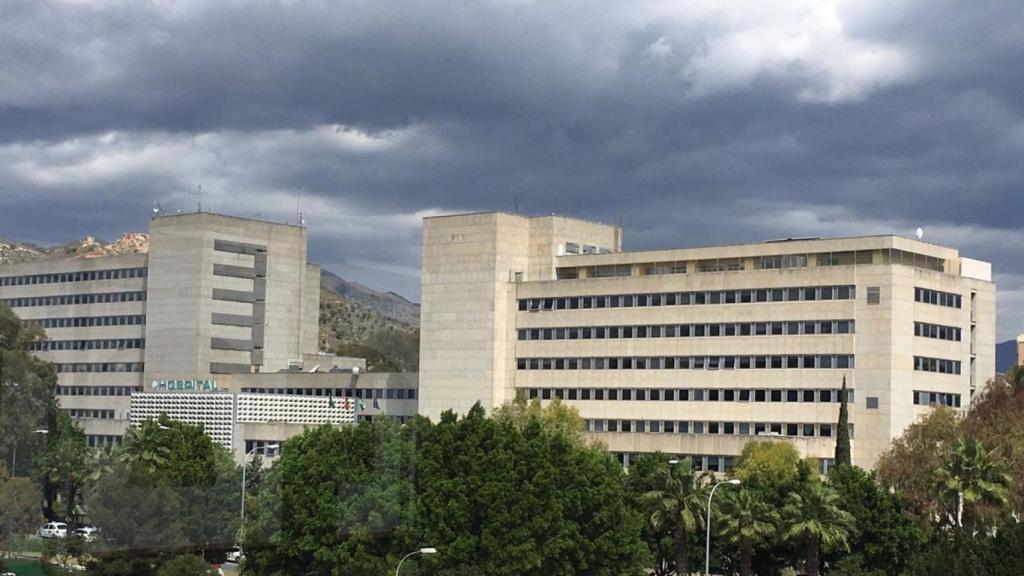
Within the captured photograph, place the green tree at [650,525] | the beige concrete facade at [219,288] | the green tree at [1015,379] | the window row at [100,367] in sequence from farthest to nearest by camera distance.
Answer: the green tree at [1015,379] < the green tree at [650,525] < the beige concrete facade at [219,288] < the window row at [100,367]

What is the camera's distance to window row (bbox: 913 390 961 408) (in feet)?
361

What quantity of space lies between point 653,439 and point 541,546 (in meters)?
47.2

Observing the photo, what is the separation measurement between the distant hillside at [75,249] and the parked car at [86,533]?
6.47 m

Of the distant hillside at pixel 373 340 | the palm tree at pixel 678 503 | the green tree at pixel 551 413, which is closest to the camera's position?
the palm tree at pixel 678 503

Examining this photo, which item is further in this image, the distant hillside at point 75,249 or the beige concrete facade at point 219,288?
the beige concrete facade at point 219,288

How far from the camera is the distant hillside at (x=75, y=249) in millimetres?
33219

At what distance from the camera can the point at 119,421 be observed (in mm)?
46625

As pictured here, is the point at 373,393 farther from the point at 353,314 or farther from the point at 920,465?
the point at 920,465

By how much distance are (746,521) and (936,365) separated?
43.6 meters

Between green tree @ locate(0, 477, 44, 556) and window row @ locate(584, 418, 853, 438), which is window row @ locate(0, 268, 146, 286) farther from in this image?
window row @ locate(584, 418, 853, 438)

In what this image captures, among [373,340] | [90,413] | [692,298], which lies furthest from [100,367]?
[692,298]

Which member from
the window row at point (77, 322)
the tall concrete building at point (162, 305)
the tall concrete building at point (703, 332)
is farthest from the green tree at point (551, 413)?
the window row at point (77, 322)

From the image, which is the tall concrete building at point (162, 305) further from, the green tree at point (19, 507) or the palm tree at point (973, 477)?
the palm tree at point (973, 477)

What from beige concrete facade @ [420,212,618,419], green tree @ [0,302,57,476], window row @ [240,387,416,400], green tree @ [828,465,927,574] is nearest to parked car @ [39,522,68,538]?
green tree @ [0,302,57,476]
